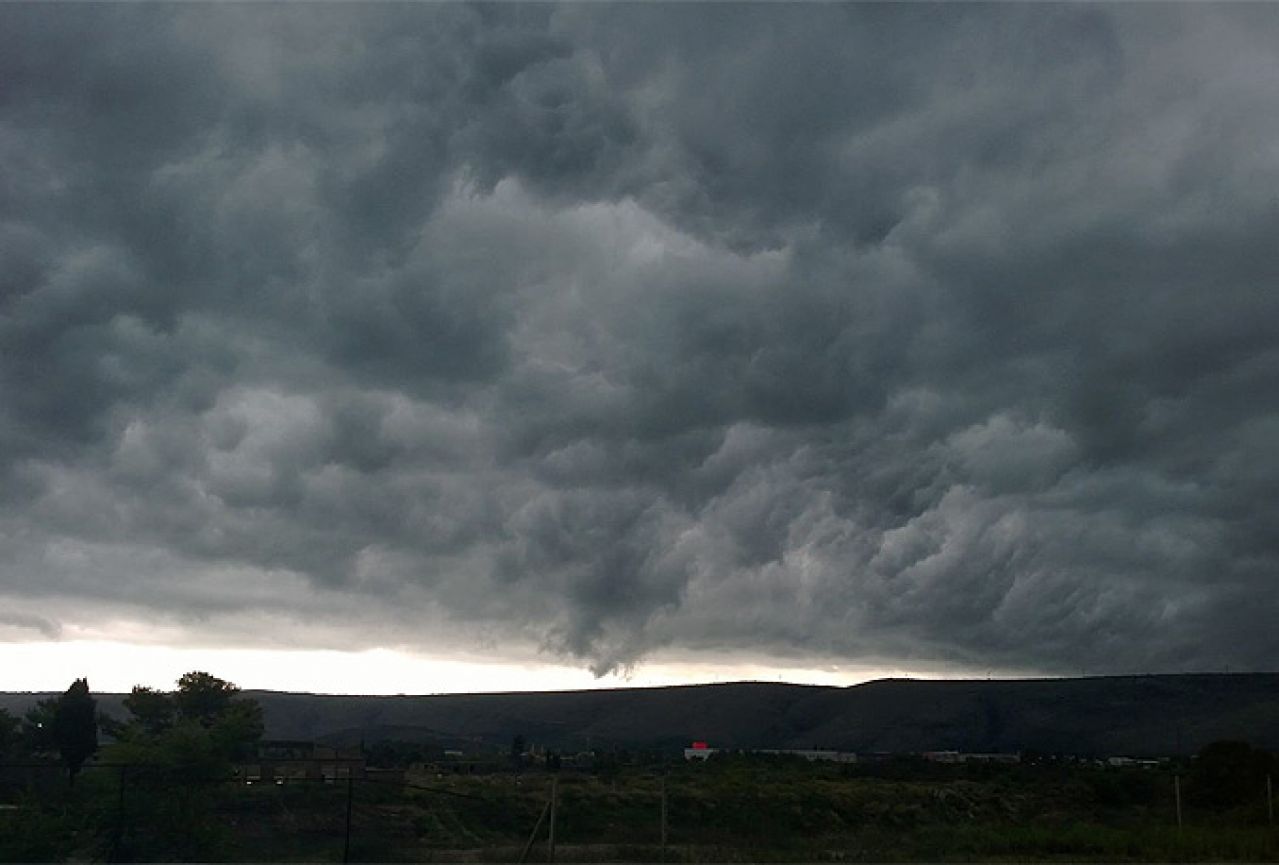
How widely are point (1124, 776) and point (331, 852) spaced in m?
46.6

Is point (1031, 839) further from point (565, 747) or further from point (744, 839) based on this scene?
point (565, 747)

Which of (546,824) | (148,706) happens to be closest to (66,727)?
(148,706)

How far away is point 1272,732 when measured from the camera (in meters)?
160

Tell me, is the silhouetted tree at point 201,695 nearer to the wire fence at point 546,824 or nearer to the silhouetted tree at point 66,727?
the silhouetted tree at point 66,727

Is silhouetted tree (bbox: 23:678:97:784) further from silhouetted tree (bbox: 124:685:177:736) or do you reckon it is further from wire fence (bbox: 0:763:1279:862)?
wire fence (bbox: 0:763:1279:862)

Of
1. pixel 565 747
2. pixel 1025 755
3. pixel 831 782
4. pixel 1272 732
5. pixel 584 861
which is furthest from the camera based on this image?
pixel 565 747

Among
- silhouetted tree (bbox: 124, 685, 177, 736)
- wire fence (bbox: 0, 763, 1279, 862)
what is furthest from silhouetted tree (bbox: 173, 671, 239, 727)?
wire fence (bbox: 0, 763, 1279, 862)

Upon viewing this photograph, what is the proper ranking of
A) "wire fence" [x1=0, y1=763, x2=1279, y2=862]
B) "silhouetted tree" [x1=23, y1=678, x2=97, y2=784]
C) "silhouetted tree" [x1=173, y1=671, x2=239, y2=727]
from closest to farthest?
"wire fence" [x1=0, y1=763, x2=1279, y2=862] < "silhouetted tree" [x1=23, y1=678, x2=97, y2=784] < "silhouetted tree" [x1=173, y1=671, x2=239, y2=727]

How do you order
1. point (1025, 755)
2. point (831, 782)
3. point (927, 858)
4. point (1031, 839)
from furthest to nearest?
point (1025, 755)
point (831, 782)
point (1031, 839)
point (927, 858)

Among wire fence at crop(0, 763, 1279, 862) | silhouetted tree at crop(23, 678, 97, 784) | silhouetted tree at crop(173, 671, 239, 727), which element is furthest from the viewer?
silhouetted tree at crop(173, 671, 239, 727)

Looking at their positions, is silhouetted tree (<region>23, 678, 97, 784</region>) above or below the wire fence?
above

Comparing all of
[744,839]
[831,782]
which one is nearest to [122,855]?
[744,839]

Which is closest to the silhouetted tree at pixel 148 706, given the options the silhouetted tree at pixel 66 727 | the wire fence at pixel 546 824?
the silhouetted tree at pixel 66 727

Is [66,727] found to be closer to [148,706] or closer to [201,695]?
[148,706]
